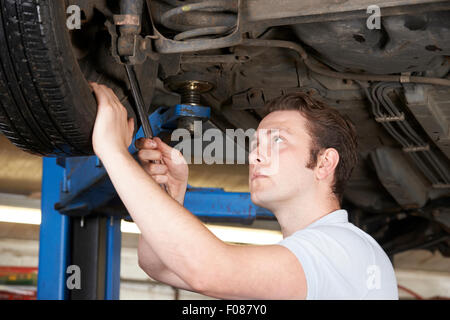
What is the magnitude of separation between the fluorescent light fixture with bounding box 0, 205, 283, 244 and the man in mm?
4368

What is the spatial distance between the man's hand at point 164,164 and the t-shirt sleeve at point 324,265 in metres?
0.34

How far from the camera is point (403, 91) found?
1892 millimetres

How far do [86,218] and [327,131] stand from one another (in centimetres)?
140

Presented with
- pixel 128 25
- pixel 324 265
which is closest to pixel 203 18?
pixel 128 25

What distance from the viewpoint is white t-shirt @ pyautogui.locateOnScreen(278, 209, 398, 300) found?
908mm

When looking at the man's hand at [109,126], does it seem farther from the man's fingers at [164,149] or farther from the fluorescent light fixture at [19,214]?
the fluorescent light fixture at [19,214]

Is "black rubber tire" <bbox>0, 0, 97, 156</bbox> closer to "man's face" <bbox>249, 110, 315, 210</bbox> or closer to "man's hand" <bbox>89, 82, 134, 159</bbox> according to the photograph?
"man's hand" <bbox>89, 82, 134, 159</bbox>

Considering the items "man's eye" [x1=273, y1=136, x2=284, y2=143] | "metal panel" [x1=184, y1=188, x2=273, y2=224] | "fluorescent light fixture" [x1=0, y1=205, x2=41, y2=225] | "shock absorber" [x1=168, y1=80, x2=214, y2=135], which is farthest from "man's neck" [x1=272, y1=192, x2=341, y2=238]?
"fluorescent light fixture" [x1=0, y1=205, x2=41, y2=225]

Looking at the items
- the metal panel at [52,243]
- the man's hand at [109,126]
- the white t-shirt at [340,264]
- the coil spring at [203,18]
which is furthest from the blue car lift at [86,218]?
the white t-shirt at [340,264]

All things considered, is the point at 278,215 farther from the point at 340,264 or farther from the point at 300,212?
the point at 340,264

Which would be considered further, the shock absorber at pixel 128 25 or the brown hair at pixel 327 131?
the brown hair at pixel 327 131

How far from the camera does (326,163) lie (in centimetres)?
115

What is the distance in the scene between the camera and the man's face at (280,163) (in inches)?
42.8

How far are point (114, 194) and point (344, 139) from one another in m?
1.16
